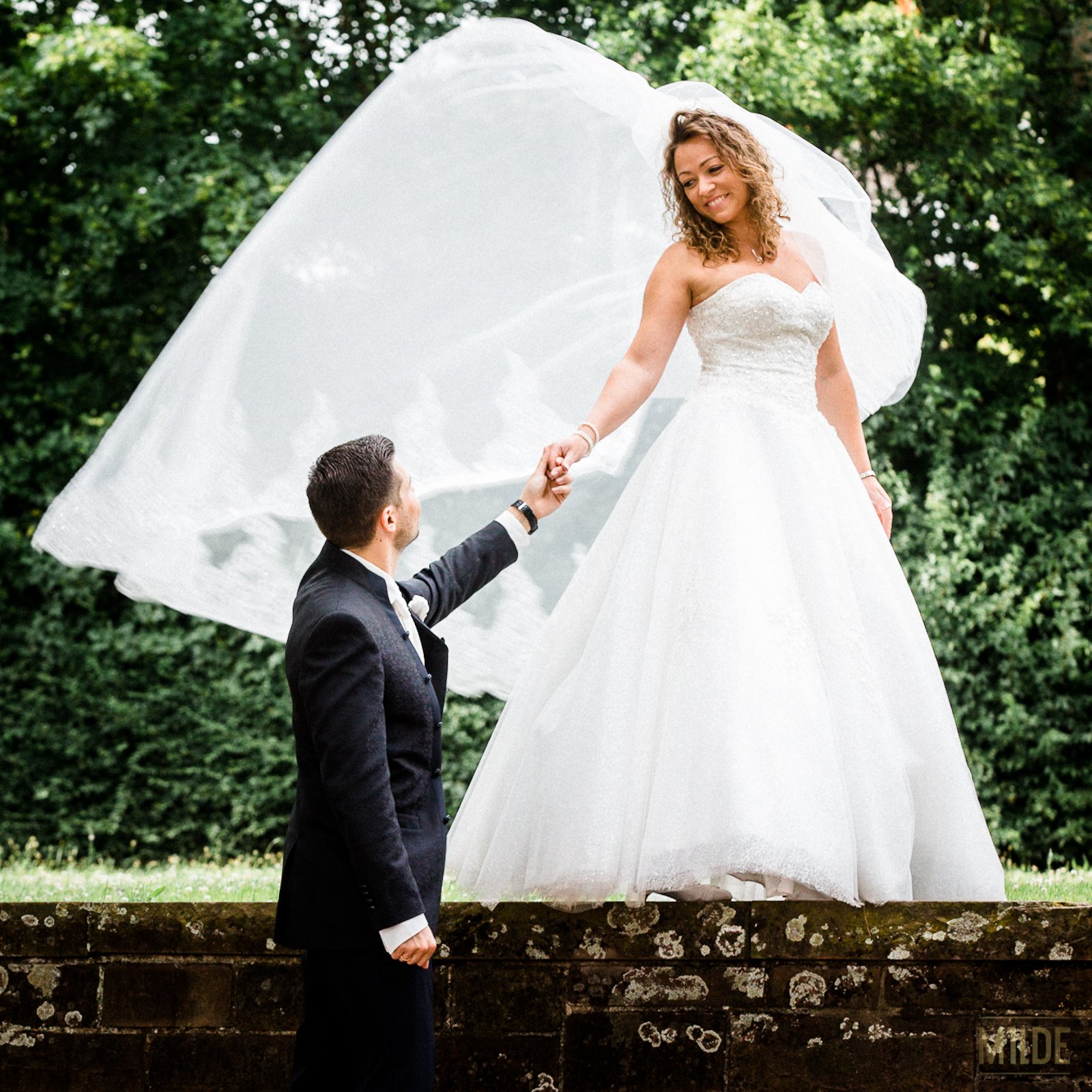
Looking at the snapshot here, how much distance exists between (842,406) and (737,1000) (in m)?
1.69

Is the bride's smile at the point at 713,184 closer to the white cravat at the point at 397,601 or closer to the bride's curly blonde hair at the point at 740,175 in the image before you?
the bride's curly blonde hair at the point at 740,175

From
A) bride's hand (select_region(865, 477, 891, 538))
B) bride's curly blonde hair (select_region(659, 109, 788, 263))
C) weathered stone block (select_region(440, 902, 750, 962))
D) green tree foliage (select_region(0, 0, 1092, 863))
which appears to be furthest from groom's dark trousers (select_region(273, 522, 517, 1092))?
green tree foliage (select_region(0, 0, 1092, 863))

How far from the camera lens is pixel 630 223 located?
393 cm

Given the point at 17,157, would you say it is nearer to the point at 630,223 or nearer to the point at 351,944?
the point at 630,223

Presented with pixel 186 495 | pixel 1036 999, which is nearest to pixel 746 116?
pixel 186 495

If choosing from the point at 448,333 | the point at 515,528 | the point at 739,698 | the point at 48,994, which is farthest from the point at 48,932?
the point at 448,333

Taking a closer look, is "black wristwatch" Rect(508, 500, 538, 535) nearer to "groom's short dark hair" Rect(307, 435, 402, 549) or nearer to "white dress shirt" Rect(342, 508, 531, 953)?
"white dress shirt" Rect(342, 508, 531, 953)

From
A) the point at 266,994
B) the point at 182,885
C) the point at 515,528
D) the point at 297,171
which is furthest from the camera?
the point at 297,171

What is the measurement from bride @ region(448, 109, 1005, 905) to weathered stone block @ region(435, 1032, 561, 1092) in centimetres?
33

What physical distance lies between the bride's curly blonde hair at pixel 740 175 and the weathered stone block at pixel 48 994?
2.42m

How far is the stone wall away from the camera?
8.99 ft

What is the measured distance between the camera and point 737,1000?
2.78 m

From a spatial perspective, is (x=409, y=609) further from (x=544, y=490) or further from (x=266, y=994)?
(x=266, y=994)

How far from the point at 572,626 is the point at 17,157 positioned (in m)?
7.90
